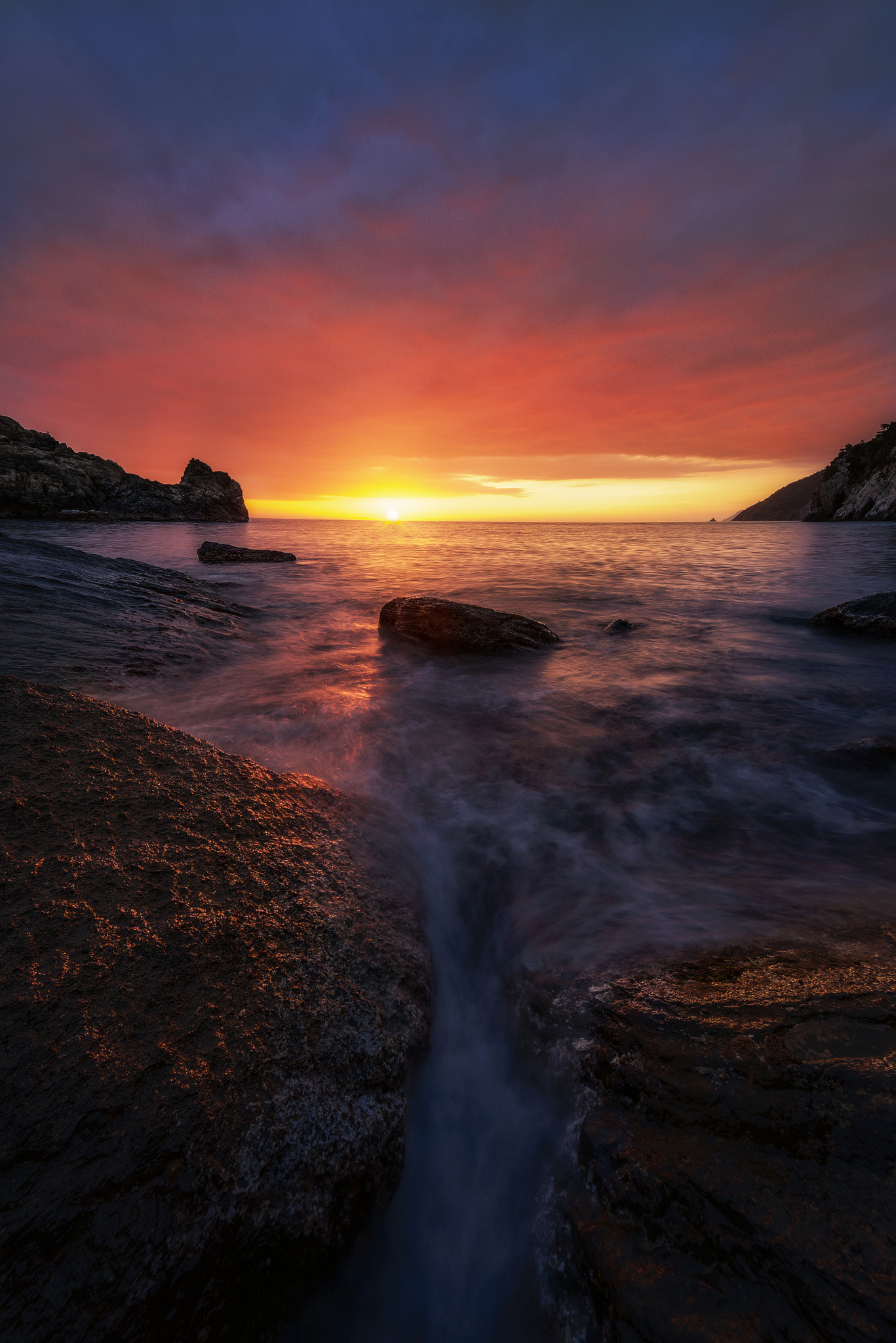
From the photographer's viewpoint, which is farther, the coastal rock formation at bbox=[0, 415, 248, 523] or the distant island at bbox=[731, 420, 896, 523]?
the distant island at bbox=[731, 420, 896, 523]

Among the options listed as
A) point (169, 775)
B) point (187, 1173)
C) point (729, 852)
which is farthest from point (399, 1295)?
point (729, 852)

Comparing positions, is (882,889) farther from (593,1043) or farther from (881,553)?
(881,553)

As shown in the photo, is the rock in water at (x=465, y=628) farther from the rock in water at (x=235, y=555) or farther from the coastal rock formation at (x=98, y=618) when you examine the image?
the rock in water at (x=235, y=555)

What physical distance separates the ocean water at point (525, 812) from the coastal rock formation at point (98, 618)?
503mm

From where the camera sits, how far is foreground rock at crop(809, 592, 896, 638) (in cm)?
827

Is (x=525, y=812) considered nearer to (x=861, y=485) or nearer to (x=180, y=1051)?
(x=180, y=1051)

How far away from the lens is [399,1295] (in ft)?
4.79

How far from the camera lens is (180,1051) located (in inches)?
56.1

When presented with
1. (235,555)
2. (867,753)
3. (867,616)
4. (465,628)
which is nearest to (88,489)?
(235,555)

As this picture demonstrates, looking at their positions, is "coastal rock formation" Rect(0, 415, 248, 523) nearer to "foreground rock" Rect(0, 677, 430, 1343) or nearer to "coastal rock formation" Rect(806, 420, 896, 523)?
"foreground rock" Rect(0, 677, 430, 1343)

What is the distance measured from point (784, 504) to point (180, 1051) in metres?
196

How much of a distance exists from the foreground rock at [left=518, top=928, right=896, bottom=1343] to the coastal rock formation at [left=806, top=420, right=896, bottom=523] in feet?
235

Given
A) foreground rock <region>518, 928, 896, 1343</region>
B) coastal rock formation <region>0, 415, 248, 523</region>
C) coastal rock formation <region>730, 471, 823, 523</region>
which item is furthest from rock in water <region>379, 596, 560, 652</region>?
coastal rock formation <region>730, 471, 823, 523</region>

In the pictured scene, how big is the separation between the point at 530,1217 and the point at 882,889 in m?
2.66
